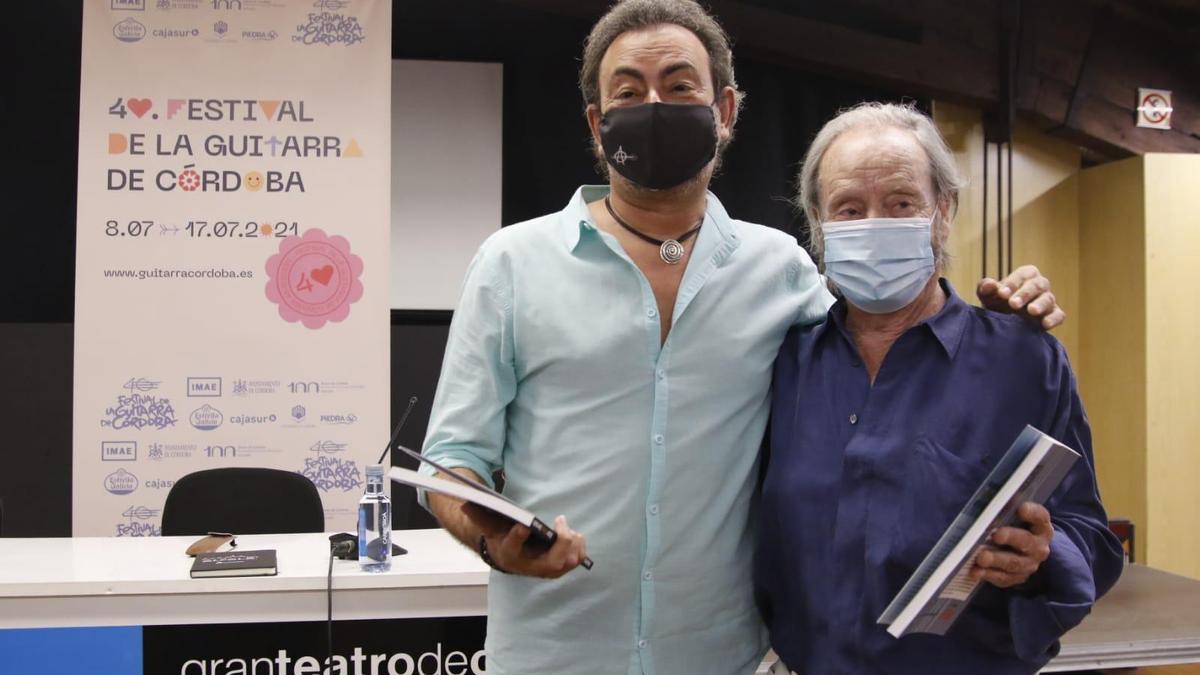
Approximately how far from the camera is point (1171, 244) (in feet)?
15.7

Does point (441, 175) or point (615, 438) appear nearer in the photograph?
point (615, 438)

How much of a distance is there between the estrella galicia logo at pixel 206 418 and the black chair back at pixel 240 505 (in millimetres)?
856

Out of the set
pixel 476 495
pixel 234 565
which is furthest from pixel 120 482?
pixel 476 495

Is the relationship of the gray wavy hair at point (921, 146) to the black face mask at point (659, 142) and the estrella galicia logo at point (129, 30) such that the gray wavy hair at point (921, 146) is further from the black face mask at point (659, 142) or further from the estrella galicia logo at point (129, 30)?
the estrella galicia logo at point (129, 30)

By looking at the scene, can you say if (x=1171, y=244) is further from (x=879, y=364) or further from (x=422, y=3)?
(x=879, y=364)

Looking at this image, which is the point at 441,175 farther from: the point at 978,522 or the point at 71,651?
the point at 978,522

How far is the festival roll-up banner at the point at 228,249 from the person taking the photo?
3.72 m

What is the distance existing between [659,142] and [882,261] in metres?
0.36

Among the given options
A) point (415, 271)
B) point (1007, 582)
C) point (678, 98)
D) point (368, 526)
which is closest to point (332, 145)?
point (415, 271)

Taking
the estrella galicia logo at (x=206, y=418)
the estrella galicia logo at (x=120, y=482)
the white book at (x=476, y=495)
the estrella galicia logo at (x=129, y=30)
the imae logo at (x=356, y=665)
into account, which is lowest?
the imae logo at (x=356, y=665)

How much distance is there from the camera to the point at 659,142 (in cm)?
138

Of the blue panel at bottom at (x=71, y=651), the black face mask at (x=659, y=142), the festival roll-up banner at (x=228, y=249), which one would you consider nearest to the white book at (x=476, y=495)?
the black face mask at (x=659, y=142)

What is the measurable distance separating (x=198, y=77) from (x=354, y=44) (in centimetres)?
63

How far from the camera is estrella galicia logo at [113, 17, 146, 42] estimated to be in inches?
147
